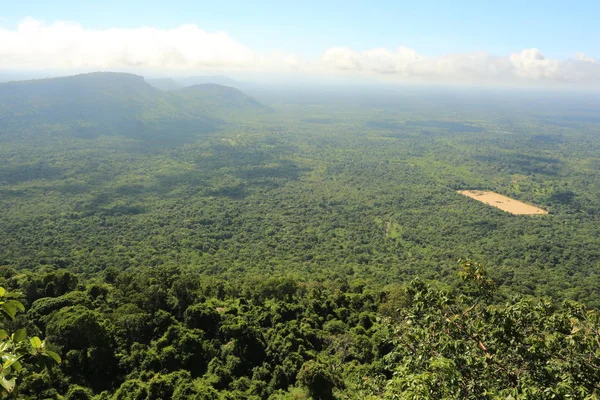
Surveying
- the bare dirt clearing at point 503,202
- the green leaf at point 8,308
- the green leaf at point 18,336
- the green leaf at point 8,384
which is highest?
the green leaf at point 8,308

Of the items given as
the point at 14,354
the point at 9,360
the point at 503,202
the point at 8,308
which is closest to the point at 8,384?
the point at 9,360

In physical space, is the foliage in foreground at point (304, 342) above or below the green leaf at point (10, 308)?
below

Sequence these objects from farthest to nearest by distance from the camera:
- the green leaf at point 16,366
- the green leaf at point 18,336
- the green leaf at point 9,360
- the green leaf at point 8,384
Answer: the green leaf at point 18,336 → the green leaf at point 16,366 → the green leaf at point 9,360 → the green leaf at point 8,384

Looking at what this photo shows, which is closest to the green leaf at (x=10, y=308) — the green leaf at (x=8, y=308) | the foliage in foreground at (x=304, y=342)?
the green leaf at (x=8, y=308)

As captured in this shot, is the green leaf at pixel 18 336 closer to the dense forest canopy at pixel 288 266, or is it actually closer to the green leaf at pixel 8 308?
the green leaf at pixel 8 308

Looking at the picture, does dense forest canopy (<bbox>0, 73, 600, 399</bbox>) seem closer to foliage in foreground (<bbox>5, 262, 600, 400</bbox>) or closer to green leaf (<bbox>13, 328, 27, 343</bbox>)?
foliage in foreground (<bbox>5, 262, 600, 400</bbox>)

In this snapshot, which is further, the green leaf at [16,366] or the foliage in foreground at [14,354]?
the green leaf at [16,366]

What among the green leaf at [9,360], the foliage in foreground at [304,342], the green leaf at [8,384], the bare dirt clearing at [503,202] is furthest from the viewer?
the bare dirt clearing at [503,202]
